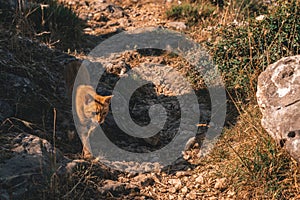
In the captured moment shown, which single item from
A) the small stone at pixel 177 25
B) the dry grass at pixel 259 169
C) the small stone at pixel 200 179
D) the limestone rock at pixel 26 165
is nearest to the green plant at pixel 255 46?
the dry grass at pixel 259 169

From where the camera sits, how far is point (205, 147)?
533 cm

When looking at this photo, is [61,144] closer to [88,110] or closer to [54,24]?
[88,110]

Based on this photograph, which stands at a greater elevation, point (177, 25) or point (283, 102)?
point (283, 102)

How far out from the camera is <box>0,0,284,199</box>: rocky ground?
413 cm

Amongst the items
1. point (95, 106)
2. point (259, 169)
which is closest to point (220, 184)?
point (259, 169)

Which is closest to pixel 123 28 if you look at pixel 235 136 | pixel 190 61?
A: pixel 190 61

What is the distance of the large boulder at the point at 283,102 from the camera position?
13.5 ft

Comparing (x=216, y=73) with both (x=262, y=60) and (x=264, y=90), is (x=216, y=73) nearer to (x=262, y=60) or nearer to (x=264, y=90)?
(x=262, y=60)

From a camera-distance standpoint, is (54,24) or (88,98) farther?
(54,24)

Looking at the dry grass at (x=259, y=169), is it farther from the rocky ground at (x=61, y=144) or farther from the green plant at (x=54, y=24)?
the green plant at (x=54, y=24)

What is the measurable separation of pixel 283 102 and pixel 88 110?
179 cm

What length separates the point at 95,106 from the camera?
14.7 feet

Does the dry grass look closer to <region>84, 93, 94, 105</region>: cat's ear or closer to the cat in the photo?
the cat

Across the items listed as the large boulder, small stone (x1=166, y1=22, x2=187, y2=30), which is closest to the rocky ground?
the large boulder
